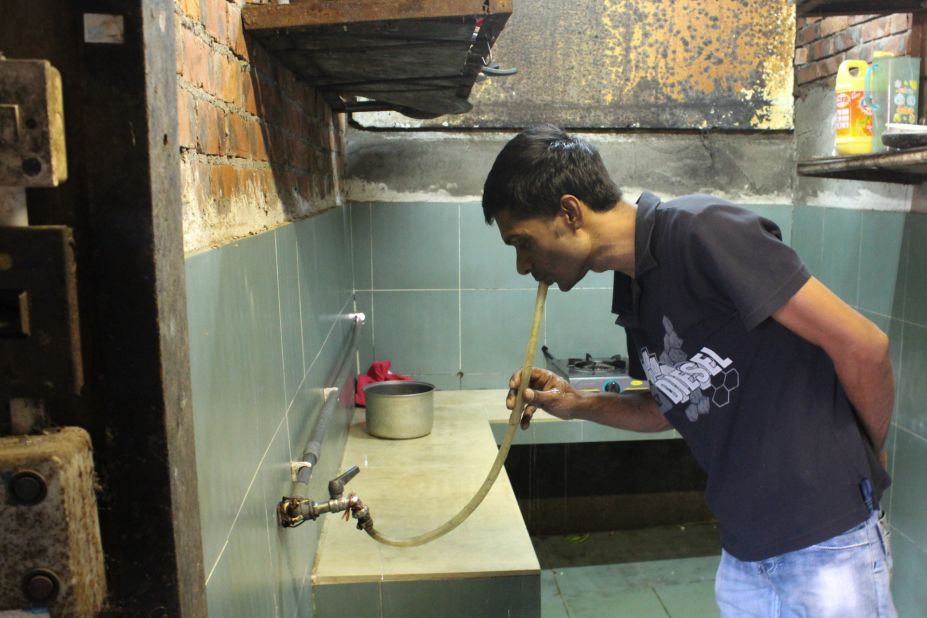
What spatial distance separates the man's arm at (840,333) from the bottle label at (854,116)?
54.8 inches

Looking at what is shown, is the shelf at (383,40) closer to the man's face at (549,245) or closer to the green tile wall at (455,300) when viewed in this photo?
the man's face at (549,245)

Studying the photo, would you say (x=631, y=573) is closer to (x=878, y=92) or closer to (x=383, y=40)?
(x=878, y=92)

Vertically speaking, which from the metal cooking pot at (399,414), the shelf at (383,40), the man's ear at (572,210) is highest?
the shelf at (383,40)

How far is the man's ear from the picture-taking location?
4.54 ft

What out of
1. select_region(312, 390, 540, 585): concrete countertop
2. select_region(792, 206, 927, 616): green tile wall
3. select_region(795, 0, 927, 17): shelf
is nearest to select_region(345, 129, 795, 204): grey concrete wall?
select_region(792, 206, 927, 616): green tile wall

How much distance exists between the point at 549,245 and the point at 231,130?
600mm

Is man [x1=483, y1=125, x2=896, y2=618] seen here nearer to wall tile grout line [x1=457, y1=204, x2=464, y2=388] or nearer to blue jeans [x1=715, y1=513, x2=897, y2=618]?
blue jeans [x1=715, y1=513, x2=897, y2=618]

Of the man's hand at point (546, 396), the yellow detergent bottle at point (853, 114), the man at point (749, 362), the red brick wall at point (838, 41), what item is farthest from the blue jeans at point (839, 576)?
the red brick wall at point (838, 41)

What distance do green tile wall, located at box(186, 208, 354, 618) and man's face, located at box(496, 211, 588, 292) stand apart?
0.44 m

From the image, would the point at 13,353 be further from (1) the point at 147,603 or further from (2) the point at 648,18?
(2) the point at 648,18

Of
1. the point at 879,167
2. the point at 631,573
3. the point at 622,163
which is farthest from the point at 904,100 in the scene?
the point at 631,573

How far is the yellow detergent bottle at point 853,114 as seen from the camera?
2.36m

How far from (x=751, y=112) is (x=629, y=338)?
190cm

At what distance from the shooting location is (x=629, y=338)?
157 centimetres
